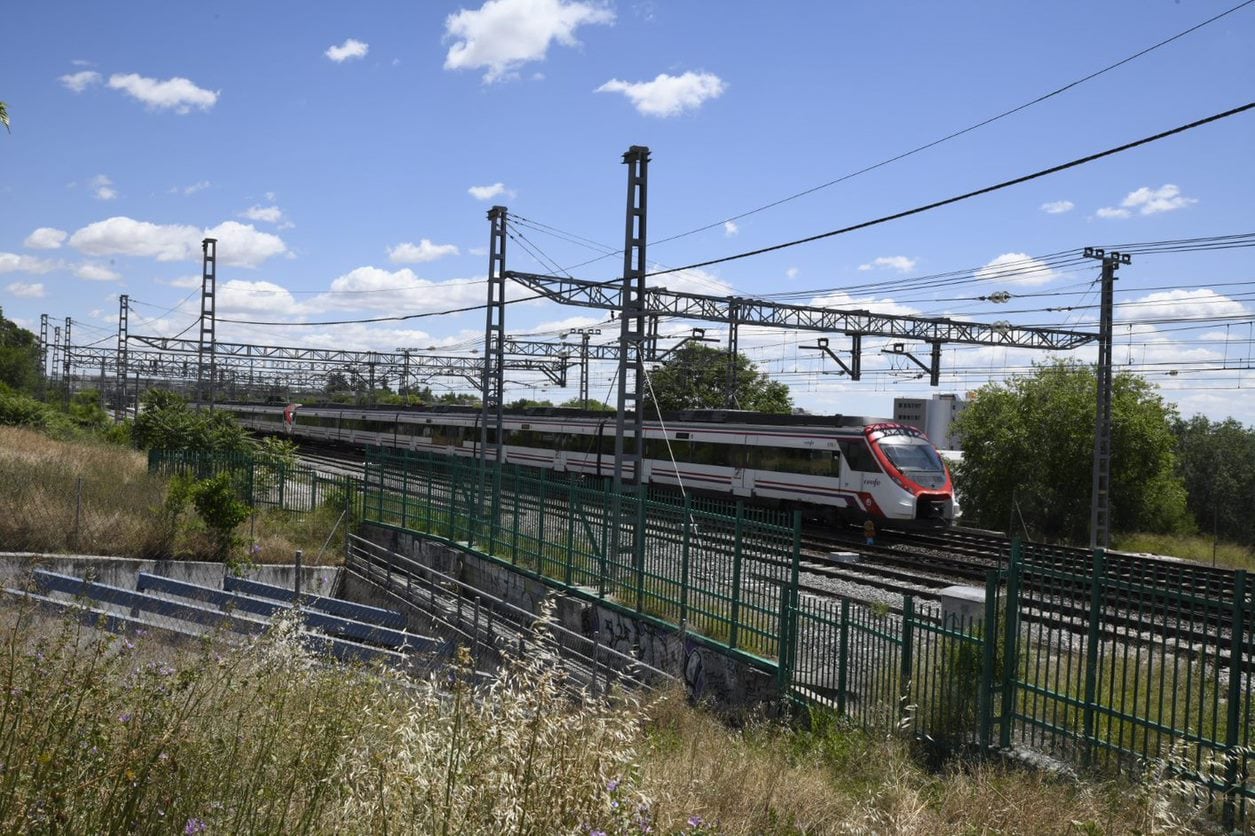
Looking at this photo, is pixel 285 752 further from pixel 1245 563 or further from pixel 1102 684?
pixel 1245 563

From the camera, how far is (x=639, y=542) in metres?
12.6

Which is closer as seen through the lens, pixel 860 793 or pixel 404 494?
pixel 860 793

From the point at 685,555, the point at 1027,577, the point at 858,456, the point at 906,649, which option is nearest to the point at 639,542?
the point at 685,555

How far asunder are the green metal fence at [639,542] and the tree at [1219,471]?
120 feet

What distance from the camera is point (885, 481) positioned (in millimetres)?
22141

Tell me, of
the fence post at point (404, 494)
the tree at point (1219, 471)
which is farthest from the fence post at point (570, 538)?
the tree at point (1219, 471)

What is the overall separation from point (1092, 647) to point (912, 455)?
15588 mm

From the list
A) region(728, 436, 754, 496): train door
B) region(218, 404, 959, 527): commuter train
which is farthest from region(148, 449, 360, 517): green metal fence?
region(728, 436, 754, 496): train door

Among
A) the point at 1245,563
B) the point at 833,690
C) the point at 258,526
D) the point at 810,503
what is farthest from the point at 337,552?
the point at 1245,563

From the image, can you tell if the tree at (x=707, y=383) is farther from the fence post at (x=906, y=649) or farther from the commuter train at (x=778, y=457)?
the fence post at (x=906, y=649)

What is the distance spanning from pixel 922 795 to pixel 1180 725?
2.10 m

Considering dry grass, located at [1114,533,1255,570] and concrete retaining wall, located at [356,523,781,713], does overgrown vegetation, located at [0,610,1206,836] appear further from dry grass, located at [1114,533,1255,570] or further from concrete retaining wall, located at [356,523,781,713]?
dry grass, located at [1114,533,1255,570]

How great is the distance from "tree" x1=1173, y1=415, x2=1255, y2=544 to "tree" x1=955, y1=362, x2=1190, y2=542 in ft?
50.0

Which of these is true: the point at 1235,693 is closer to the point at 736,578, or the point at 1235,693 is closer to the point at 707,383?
the point at 736,578
